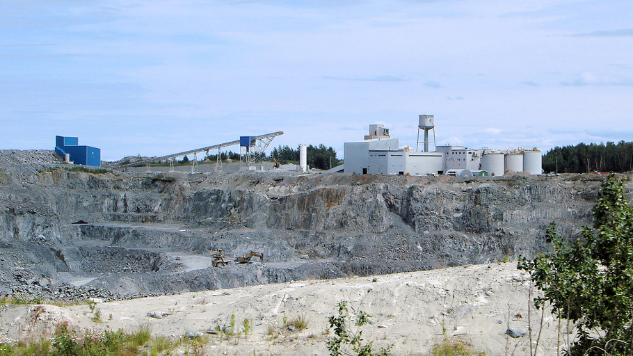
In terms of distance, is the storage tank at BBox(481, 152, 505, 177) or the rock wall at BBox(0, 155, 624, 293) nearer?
the rock wall at BBox(0, 155, 624, 293)

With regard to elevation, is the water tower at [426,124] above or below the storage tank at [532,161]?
above

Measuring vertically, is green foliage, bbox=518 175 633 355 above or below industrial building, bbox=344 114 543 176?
below

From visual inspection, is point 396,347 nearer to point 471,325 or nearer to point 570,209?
point 471,325

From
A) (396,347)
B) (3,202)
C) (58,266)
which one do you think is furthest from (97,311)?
(3,202)

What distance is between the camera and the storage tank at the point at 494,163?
194 feet

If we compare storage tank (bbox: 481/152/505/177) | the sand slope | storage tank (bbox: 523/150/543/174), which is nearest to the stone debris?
the sand slope

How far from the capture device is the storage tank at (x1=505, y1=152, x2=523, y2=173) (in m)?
60.2

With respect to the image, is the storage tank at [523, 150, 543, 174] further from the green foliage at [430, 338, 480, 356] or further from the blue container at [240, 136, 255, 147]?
the green foliage at [430, 338, 480, 356]

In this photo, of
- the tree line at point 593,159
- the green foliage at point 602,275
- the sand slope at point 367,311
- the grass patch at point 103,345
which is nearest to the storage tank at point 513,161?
the tree line at point 593,159

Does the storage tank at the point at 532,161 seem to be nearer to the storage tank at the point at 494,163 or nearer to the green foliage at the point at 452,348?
the storage tank at the point at 494,163

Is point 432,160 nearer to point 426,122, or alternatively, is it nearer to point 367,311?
point 426,122

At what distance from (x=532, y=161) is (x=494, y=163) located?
14.0 ft

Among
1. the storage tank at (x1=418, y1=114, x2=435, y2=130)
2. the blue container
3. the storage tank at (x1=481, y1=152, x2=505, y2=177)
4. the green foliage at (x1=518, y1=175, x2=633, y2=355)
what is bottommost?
the green foliage at (x1=518, y1=175, x2=633, y2=355)

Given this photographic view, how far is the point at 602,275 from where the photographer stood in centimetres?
984
